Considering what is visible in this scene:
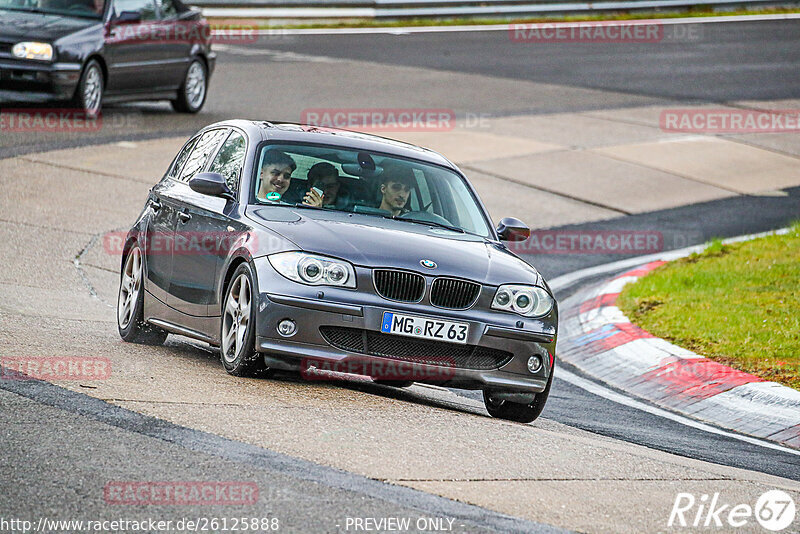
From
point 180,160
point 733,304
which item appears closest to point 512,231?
point 180,160

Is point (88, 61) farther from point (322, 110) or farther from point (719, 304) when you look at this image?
point (719, 304)

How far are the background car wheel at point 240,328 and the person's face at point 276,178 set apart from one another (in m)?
0.81

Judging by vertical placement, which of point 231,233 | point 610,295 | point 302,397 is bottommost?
point 610,295

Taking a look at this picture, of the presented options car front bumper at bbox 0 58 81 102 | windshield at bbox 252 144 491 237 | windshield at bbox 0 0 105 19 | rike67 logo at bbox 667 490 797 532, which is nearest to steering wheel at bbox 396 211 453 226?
windshield at bbox 252 144 491 237

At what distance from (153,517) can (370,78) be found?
21074mm

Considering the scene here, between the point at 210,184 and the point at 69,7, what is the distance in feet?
36.3

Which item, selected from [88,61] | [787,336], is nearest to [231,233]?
[787,336]

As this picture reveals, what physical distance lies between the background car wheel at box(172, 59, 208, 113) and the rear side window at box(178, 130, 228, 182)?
431 inches

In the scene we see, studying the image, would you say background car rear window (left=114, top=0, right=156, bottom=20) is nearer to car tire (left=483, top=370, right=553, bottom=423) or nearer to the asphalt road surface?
the asphalt road surface

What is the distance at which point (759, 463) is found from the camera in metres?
7.66

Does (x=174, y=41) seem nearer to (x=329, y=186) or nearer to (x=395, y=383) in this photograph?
(x=329, y=186)

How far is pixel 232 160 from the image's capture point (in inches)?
347

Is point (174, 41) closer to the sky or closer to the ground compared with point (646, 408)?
closer to the sky

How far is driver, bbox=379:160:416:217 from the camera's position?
8523mm
